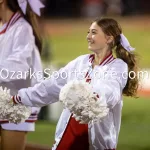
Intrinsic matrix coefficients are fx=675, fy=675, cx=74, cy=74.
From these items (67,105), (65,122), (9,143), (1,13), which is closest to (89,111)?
(67,105)

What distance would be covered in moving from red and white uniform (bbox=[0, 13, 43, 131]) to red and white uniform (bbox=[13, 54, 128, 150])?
1.47 feet

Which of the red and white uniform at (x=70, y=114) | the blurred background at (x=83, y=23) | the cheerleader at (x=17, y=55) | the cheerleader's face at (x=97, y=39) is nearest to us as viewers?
the red and white uniform at (x=70, y=114)

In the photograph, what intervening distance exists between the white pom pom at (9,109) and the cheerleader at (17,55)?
375 millimetres

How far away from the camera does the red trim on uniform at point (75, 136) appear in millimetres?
3275

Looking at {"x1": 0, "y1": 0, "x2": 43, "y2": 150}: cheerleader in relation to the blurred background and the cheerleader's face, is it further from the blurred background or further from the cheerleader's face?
the blurred background

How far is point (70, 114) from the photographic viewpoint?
3.30 meters

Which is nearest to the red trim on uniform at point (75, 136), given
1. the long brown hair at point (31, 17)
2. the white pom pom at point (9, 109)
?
the white pom pom at point (9, 109)

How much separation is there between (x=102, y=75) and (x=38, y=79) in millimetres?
A: 777

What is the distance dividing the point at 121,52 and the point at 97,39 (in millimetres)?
146

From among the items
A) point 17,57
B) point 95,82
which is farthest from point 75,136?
point 17,57

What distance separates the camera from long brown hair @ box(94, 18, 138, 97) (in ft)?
11.0

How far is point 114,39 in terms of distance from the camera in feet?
11.1

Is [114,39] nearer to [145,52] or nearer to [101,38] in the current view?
[101,38]

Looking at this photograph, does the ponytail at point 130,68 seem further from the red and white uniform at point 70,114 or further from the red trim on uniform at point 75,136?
the red trim on uniform at point 75,136
